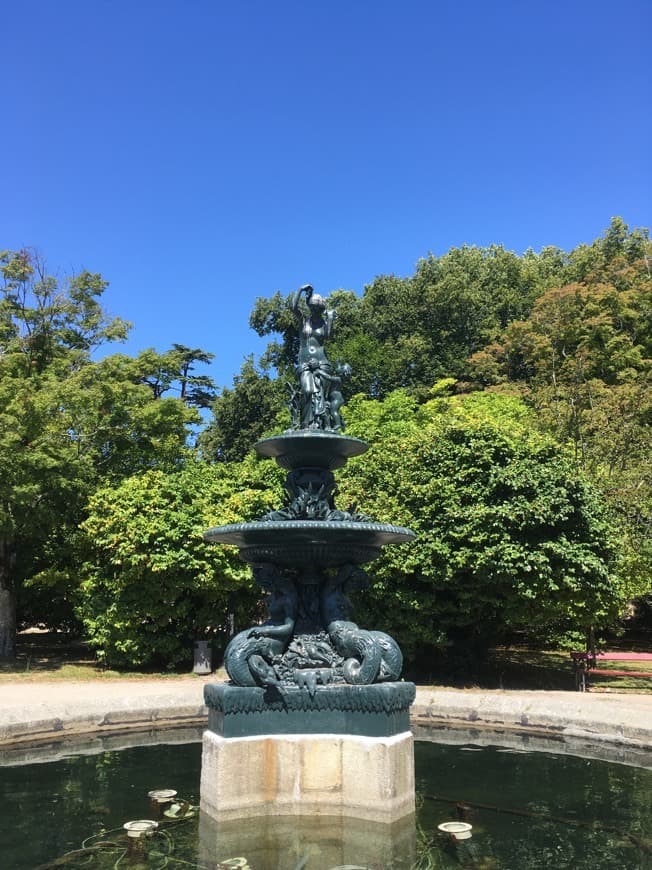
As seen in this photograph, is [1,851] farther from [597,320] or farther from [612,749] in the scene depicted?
[597,320]

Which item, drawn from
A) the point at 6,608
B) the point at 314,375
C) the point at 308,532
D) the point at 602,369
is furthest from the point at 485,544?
the point at 602,369

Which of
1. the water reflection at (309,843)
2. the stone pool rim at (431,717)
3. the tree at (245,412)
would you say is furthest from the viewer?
the tree at (245,412)

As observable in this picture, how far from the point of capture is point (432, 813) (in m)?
7.24

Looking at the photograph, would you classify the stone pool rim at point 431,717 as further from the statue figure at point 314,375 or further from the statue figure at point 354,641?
the statue figure at point 314,375

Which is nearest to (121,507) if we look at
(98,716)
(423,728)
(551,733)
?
(98,716)

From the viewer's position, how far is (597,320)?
114 ft

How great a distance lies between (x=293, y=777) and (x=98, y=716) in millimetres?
5427

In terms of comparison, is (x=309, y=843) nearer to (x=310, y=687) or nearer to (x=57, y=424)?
(x=310, y=687)

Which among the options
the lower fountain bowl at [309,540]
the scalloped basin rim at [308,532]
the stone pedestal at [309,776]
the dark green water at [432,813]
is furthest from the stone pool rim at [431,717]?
the scalloped basin rim at [308,532]

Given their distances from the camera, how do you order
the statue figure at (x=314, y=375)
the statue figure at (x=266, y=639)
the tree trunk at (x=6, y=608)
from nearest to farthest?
the statue figure at (x=266, y=639) → the statue figure at (x=314, y=375) → the tree trunk at (x=6, y=608)

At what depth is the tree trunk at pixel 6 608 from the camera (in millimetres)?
21750

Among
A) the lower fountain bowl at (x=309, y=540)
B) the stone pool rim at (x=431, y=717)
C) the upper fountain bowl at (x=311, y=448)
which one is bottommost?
the stone pool rim at (x=431, y=717)

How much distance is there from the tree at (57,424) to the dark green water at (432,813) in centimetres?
1165

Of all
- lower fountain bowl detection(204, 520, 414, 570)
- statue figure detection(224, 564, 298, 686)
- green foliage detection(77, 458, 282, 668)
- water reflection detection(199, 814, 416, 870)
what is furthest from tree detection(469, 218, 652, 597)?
water reflection detection(199, 814, 416, 870)
